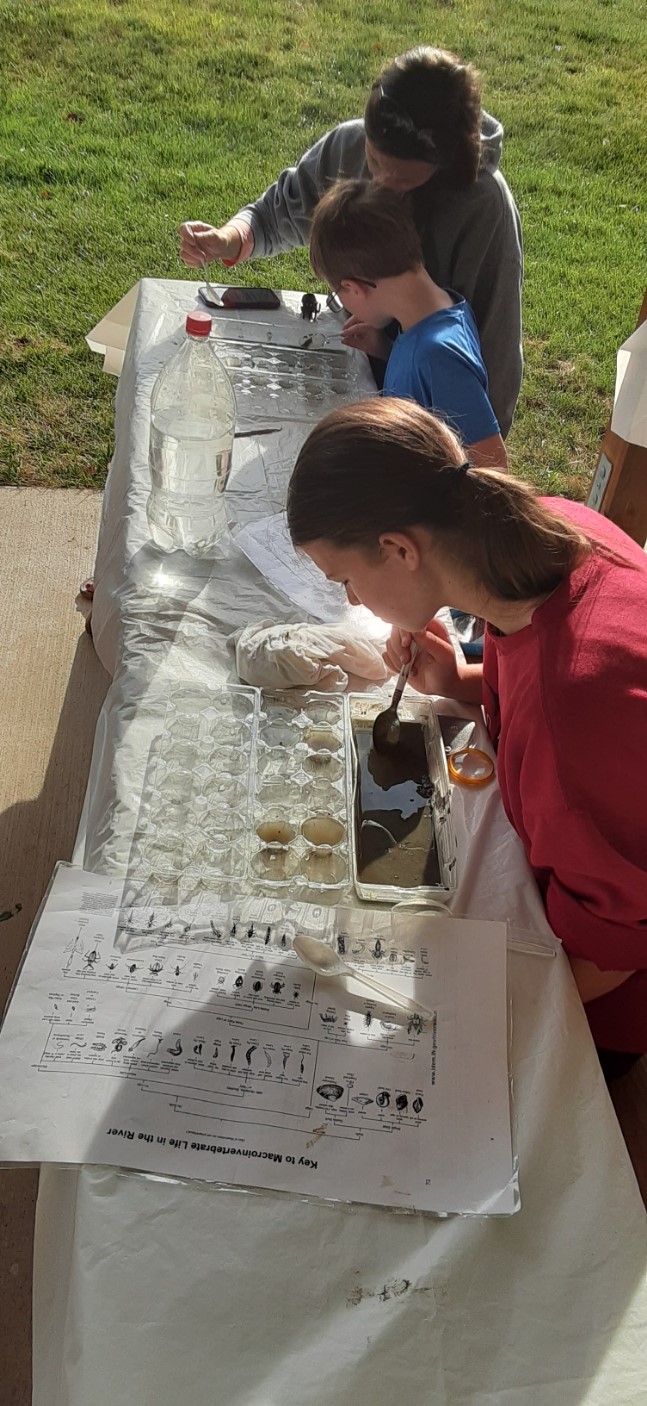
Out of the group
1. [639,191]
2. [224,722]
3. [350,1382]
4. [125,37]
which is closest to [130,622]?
[224,722]

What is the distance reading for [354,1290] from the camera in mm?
779

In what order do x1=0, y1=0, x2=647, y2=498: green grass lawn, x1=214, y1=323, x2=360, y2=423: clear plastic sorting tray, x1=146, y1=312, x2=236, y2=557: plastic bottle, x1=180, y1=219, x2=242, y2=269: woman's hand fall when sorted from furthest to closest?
x1=0, y1=0, x2=647, y2=498: green grass lawn < x1=180, y1=219, x2=242, y2=269: woman's hand < x1=214, y1=323, x2=360, y2=423: clear plastic sorting tray < x1=146, y1=312, x2=236, y2=557: plastic bottle

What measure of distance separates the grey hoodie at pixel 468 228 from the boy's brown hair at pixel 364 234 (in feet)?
0.54

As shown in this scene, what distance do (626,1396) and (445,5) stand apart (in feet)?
23.0

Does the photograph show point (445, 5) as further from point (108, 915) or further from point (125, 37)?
point (108, 915)

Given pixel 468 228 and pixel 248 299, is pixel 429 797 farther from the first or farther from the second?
pixel 248 299

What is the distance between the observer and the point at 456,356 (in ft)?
5.36

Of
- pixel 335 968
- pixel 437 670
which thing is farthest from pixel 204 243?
pixel 335 968

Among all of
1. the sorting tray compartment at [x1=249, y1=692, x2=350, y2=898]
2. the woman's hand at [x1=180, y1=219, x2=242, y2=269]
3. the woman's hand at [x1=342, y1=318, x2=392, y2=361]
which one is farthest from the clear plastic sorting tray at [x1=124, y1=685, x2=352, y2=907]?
the woman's hand at [x1=180, y1=219, x2=242, y2=269]

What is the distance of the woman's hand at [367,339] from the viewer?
1.94 metres

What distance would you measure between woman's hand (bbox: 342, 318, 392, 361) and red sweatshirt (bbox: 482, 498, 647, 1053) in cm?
99

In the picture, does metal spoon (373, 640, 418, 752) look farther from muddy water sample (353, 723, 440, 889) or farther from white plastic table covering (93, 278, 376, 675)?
white plastic table covering (93, 278, 376, 675)

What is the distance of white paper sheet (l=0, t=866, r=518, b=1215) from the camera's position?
0.83 metres

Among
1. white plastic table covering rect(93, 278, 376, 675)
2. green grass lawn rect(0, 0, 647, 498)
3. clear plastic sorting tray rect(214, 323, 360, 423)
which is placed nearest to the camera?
white plastic table covering rect(93, 278, 376, 675)
